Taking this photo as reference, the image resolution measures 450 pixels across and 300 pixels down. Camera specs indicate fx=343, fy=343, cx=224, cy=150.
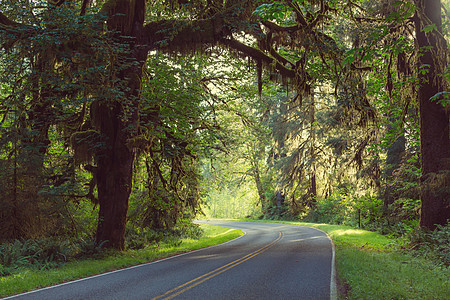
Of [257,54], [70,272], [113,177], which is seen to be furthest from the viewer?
[257,54]

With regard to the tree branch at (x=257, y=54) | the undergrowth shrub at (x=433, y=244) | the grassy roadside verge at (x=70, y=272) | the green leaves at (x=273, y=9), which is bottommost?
the grassy roadside verge at (x=70, y=272)

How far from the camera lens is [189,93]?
14867 millimetres

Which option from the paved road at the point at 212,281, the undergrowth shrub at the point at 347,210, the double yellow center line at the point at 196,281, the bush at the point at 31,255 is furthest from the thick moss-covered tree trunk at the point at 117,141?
the undergrowth shrub at the point at 347,210

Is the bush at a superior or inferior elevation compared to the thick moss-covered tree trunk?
inferior

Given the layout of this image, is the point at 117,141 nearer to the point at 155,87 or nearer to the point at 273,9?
the point at 155,87

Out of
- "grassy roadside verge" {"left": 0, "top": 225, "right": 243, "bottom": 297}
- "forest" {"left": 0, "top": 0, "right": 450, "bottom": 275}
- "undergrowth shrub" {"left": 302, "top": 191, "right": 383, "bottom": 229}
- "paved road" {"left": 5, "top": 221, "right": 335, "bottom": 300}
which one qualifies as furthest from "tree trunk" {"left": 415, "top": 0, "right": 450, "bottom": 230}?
"undergrowth shrub" {"left": 302, "top": 191, "right": 383, "bottom": 229}

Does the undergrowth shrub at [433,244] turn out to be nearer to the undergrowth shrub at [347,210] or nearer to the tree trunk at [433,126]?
the tree trunk at [433,126]

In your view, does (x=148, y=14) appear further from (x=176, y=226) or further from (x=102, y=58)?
(x=176, y=226)

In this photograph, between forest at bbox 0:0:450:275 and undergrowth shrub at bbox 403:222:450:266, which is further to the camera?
undergrowth shrub at bbox 403:222:450:266

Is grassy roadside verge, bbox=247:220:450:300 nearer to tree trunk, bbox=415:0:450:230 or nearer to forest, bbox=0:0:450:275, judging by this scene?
forest, bbox=0:0:450:275

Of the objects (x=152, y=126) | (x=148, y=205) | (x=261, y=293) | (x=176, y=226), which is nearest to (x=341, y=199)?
(x=176, y=226)

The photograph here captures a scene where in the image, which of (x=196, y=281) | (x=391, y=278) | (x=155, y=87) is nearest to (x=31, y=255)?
(x=196, y=281)

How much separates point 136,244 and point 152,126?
6.23 metres

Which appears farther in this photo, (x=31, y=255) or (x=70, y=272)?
(x=31, y=255)
